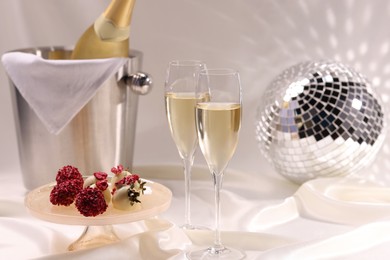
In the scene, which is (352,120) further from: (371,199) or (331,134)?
(371,199)

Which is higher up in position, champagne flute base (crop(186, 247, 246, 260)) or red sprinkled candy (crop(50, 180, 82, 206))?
red sprinkled candy (crop(50, 180, 82, 206))

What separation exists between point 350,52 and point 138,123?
0.64 metres

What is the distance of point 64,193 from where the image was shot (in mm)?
1373

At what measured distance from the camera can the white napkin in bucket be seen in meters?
1.77

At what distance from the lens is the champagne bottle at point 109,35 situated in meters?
1.89

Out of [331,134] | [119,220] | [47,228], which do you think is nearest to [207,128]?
[119,220]

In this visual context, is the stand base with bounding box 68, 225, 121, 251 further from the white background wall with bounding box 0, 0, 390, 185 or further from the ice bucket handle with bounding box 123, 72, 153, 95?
the white background wall with bounding box 0, 0, 390, 185

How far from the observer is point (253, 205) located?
178 cm

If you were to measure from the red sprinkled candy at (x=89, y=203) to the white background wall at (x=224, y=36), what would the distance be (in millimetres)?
847

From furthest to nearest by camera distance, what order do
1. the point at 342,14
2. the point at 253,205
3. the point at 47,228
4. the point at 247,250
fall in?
1. the point at 342,14
2. the point at 253,205
3. the point at 47,228
4. the point at 247,250

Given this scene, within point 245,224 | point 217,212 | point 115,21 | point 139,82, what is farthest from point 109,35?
point 217,212

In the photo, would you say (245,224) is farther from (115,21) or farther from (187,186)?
(115,21)

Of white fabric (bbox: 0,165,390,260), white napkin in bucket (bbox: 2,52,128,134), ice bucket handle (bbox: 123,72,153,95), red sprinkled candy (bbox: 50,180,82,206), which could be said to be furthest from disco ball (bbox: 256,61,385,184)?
red sprinkled candy (bbox: 50,180,82,206)

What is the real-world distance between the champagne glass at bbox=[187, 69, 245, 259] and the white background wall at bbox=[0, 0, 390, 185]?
2.85 ft
